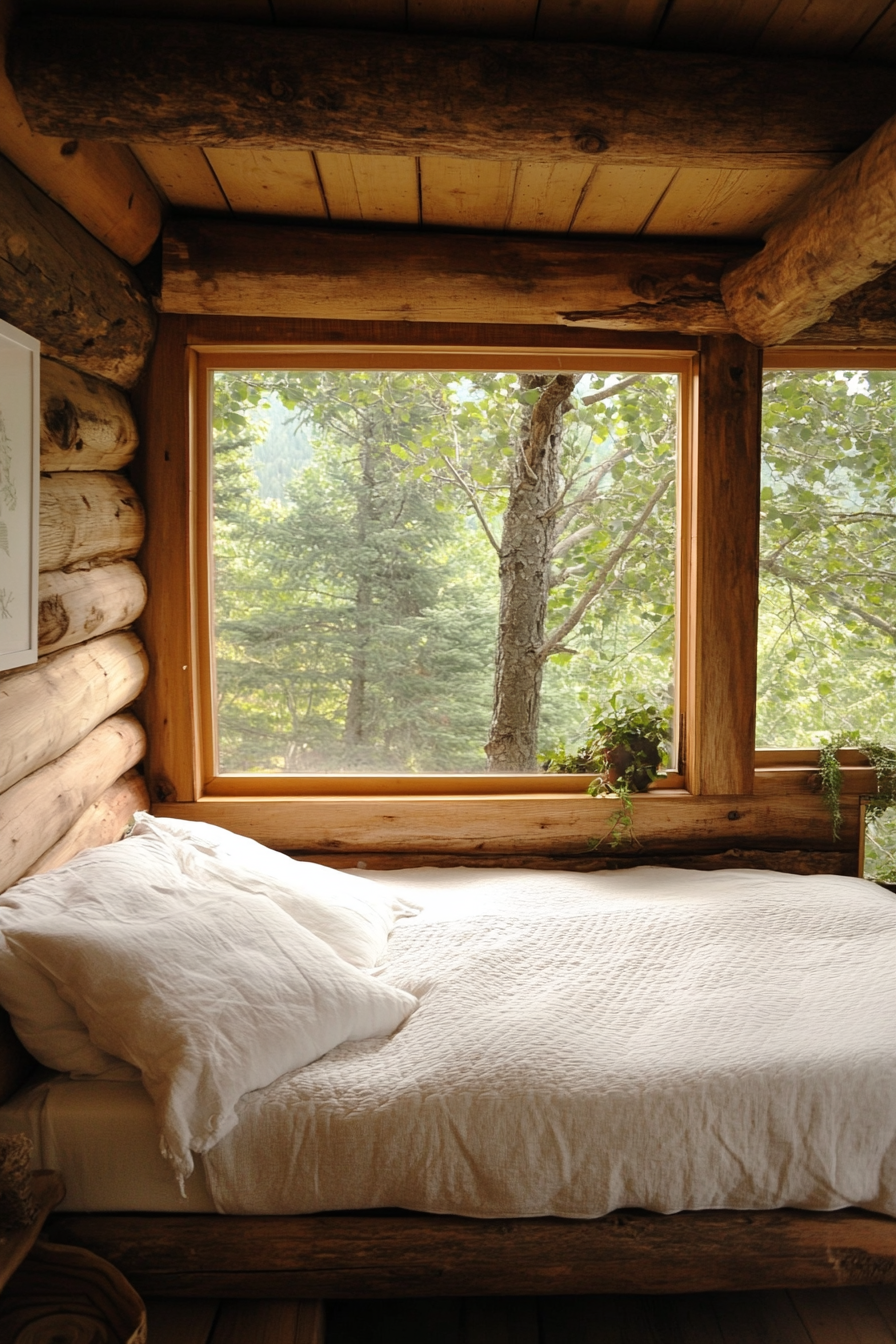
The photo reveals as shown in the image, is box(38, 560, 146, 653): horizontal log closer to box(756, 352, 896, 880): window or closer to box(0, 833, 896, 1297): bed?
box(0, 833, 896, 1297): bed

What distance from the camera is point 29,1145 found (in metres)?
1.58

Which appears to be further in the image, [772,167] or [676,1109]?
Answer: [772,167]

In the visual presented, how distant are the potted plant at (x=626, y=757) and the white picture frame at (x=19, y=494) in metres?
1.77

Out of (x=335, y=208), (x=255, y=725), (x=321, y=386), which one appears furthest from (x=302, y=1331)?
(x=335, y=208)

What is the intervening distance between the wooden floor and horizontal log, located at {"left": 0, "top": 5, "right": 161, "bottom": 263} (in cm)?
230

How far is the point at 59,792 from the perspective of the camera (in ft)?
7.40

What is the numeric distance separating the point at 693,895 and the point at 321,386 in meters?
1.95

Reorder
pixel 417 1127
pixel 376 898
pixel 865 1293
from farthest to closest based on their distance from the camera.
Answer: pixel 376 898 < pixel 865 1293 < pixel 417 1127

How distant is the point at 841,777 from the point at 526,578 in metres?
1.22

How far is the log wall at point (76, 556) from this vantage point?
6.53ft

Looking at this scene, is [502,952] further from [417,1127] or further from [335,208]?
[335,208]

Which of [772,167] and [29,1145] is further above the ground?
[772,167]

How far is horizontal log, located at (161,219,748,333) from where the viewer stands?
9.04ft

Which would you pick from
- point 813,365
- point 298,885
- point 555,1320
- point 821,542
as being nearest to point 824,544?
point 821,542
